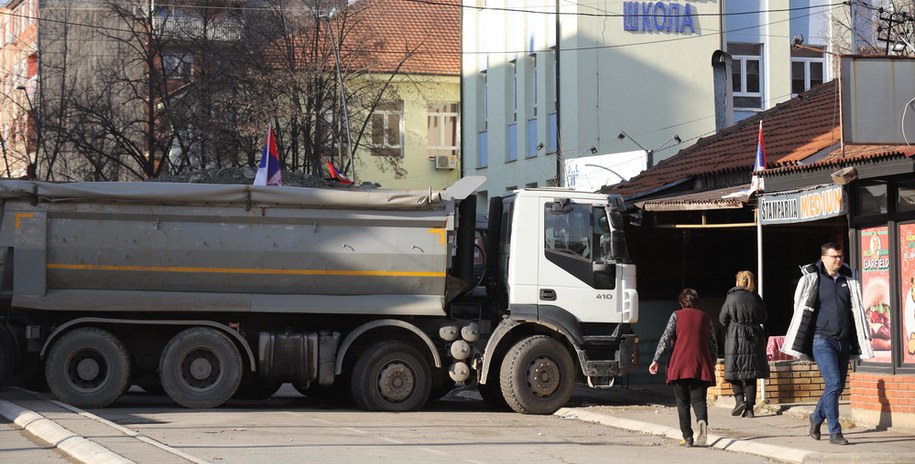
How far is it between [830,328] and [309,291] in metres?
6.67

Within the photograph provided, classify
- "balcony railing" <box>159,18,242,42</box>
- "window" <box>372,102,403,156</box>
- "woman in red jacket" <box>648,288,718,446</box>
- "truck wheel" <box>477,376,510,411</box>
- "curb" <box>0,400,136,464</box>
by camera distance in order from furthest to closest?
1. "window" <box>372,102,403,156</box>
2. "balcony railing" <box>159,18,242,42</box>
3. "truck wheel" <box>477,376,510,411</box>
4. "woman in red jacket" <box>648,288,718,446</box>
5. "curb" <box>0,400,136,464</box>

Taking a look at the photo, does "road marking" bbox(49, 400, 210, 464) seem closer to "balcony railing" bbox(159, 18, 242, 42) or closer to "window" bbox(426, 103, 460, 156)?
"balcony railing" bbox(159, 18, 242, 42)

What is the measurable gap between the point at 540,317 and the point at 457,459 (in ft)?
16.8

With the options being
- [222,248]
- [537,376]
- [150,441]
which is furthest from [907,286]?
[222,248]

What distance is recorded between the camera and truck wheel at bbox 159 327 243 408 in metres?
15.8

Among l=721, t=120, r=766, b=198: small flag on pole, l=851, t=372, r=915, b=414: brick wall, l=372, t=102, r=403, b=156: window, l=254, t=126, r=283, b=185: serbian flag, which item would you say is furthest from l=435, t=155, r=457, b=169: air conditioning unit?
l=851, t=372, r=915, b=414: brick wall

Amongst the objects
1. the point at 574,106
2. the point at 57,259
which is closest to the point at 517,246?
the point at 57,259

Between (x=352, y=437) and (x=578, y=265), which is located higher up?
(x=578, y=265)

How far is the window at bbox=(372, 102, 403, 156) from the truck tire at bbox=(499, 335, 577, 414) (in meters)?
22.8

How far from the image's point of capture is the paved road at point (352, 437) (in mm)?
11312

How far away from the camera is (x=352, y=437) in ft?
42.7

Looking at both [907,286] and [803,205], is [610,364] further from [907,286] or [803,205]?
[907,286]

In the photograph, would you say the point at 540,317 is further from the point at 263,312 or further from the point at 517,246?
the point at 263,312

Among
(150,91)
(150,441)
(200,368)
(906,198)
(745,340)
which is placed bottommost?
(150,441)
